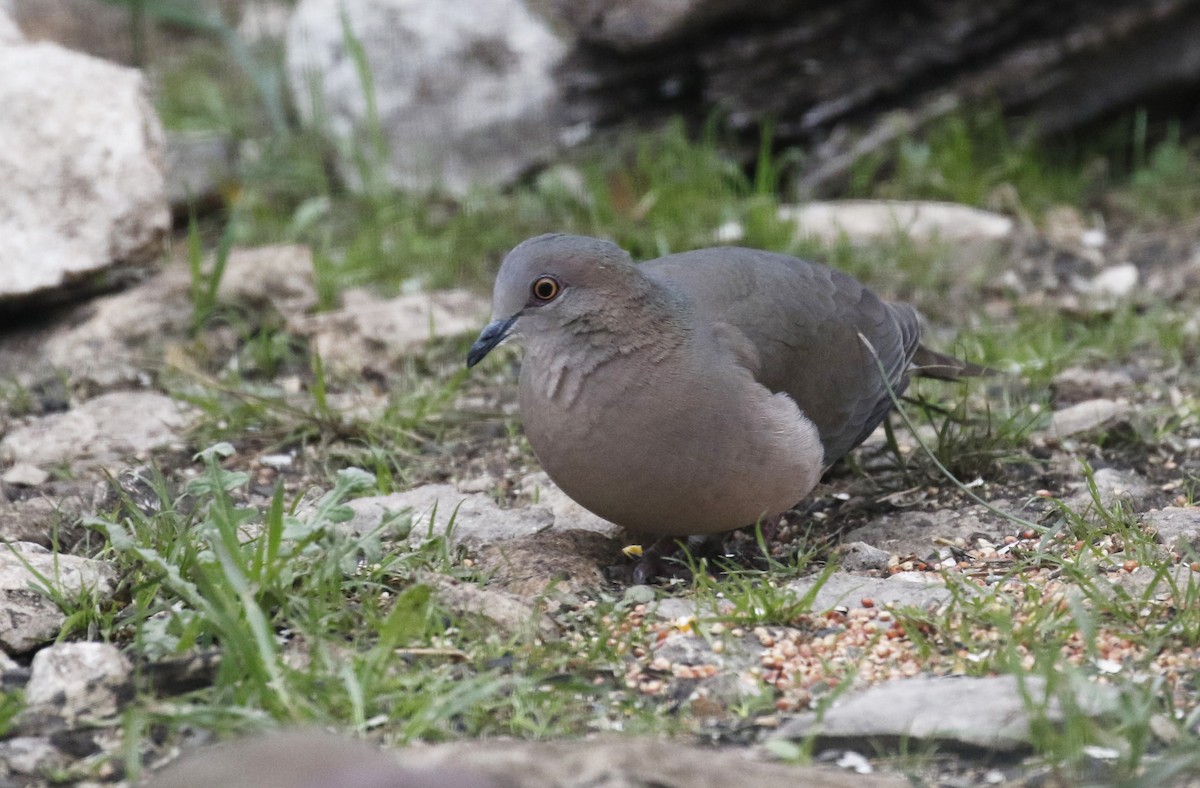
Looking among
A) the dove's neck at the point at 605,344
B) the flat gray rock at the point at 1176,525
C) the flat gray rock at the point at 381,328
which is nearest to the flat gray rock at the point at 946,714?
the flat gray rock at the point at 1176,525

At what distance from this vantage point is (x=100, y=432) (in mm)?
4566

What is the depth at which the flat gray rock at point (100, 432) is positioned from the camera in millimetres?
4391

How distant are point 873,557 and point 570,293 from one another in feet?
3.26

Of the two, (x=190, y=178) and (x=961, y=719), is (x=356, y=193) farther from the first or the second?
(x=961, y=719)

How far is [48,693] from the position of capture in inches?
107

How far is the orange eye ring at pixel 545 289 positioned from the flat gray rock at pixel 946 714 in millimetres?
1287

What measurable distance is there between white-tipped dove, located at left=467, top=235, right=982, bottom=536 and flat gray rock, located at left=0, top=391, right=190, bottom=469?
1468 millimetres

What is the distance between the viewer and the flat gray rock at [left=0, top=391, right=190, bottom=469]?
4391 mm

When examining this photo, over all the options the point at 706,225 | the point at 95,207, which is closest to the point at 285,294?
the point at 95,207

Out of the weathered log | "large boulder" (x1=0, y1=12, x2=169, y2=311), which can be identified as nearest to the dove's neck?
"large boulder" (x1=0, y1=12, x2=169, y2=311)

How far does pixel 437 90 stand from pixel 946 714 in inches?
200

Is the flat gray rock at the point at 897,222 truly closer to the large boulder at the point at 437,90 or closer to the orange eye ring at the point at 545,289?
the large boulder at the point at 437,90

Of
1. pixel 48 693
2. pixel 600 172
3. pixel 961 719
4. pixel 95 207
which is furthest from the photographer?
pixel 600 172

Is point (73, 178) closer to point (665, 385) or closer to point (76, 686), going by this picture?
point (665, 385)
